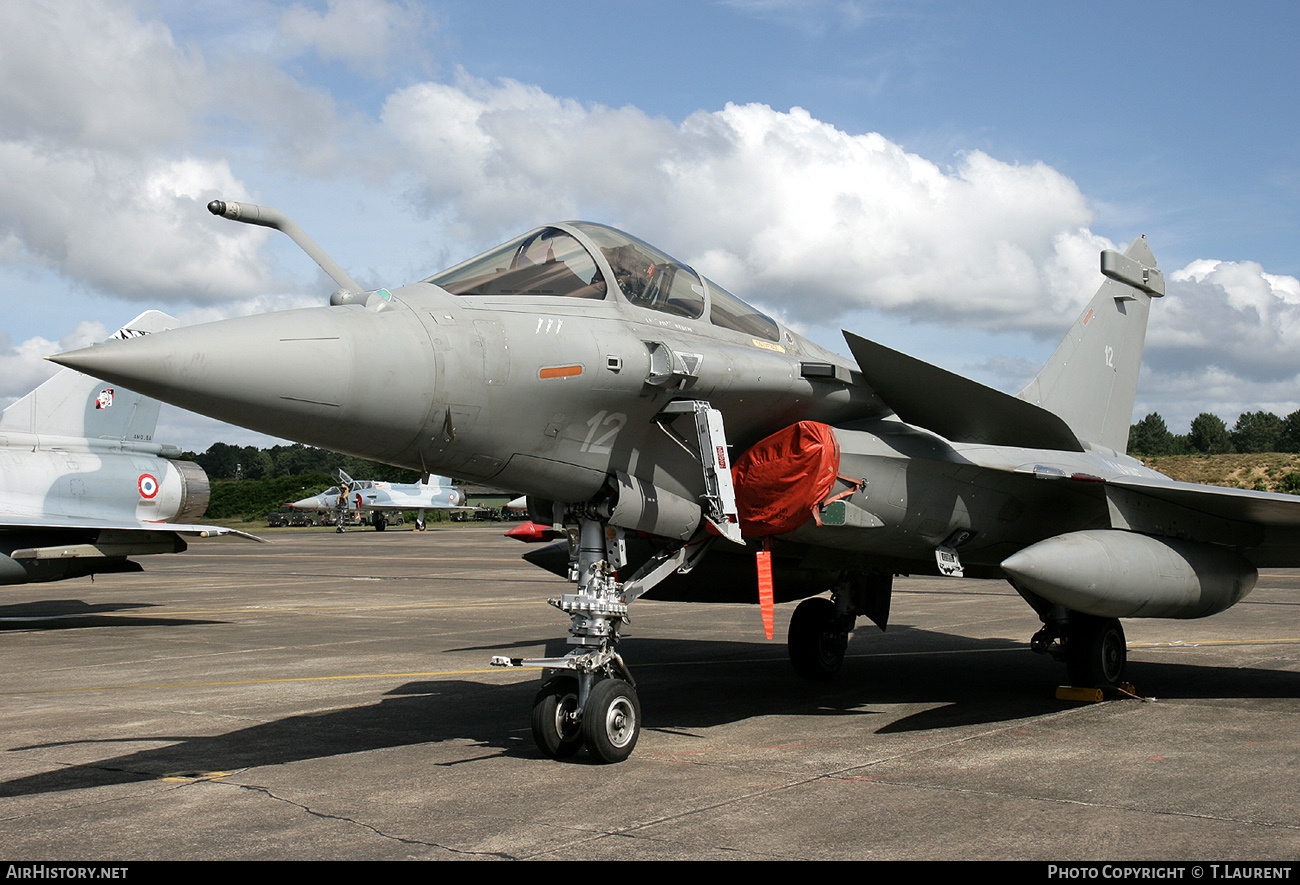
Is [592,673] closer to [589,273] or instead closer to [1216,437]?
[589,273]

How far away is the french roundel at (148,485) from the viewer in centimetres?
1631

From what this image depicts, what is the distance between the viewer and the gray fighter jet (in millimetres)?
14773

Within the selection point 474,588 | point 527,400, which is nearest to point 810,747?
point 527,400

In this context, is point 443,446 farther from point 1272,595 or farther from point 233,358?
point 1272,595

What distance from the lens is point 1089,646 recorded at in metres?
8.95

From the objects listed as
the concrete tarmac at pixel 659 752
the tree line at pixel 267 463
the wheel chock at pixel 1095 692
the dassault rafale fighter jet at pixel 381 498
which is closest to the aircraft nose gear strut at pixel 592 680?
the concrete tarmac at pixel 659 752

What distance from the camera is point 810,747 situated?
6.82m

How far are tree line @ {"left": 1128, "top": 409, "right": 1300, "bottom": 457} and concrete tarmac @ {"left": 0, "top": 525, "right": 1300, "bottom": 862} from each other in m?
109

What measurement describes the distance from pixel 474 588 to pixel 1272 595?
1633cm

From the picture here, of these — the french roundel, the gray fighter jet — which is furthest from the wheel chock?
the french roundel

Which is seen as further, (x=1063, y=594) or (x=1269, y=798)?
(x=1063, y=594)

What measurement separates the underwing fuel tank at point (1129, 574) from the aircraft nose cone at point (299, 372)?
4.21 metres

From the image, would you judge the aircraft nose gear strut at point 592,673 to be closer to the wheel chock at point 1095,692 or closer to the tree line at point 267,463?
the wheel chock at point 1095,692

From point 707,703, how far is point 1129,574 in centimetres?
350
